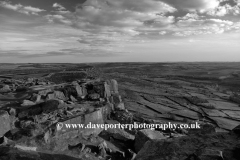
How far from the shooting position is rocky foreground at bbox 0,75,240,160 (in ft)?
11.2

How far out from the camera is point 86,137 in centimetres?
760

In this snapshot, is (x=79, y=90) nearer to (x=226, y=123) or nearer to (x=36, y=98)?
(x=36, y=98)

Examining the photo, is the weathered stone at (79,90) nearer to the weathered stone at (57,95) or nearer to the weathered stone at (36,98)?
the weathered stone at (57,95)

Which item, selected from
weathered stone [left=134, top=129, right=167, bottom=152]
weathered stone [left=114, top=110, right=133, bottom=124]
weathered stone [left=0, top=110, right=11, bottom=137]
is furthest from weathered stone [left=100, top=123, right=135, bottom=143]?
weathered stone [left=0, top=110, right=11, bottom=137]

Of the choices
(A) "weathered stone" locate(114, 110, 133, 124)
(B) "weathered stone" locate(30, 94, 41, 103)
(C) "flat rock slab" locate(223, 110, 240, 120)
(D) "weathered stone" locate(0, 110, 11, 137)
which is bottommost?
(C) "flat rock slab" locate(223, 110, 240, 120)

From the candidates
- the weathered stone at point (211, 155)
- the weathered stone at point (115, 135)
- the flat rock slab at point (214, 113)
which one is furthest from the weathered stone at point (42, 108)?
the flat rock slab at point (214, 113)

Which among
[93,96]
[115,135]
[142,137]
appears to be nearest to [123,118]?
[93,96]

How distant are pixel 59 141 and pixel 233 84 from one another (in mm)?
40160

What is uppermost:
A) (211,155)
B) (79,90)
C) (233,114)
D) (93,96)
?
(211,155)

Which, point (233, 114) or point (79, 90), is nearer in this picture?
point (79, 90)

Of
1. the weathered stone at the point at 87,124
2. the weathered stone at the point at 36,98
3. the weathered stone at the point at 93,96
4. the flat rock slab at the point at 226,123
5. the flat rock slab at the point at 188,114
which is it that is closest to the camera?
the weathered stone at the point at 87,124

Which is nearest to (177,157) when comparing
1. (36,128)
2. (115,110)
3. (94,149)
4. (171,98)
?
(94,149)

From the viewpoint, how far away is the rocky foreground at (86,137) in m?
3.40

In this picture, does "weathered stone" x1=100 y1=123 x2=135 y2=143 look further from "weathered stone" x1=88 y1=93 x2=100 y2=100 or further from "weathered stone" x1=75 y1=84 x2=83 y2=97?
"weathered stone" x1=75 y1=84 x2=83 y2=97
